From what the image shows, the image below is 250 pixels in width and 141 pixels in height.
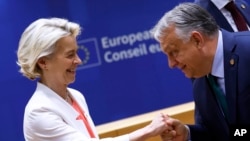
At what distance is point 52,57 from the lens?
218 cm

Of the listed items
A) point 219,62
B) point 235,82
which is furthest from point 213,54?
point 235,82

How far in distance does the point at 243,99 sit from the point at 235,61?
0.51 feet

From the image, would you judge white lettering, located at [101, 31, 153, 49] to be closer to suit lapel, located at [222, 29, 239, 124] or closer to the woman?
the woman

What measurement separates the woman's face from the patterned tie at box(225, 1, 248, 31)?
0.90m

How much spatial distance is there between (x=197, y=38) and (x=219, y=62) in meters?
0.14

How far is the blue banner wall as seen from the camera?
13.5ft

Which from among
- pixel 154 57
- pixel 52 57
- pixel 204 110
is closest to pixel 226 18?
pixel 204 110

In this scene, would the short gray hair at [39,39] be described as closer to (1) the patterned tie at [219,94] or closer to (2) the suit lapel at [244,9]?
(1) the patterned tie at [219,94]

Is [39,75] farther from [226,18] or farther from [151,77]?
[151,77]

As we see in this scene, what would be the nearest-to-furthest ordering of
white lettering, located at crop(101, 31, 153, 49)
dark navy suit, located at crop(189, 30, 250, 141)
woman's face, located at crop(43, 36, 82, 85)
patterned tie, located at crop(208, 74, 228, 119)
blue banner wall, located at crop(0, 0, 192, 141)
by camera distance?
dark navy suit, located at crop(189, 30, 250, 141)
patterned tie, located at crop(208, 74, 228, 119)
woman's face, located at crop(43, 36, 82, 85)
blue banner wall, located at crop(0, 0, 192, 141)
white lettering, located at crop(101, 31, 153, 49)

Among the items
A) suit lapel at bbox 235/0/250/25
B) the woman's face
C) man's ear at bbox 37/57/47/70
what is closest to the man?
the woman's face

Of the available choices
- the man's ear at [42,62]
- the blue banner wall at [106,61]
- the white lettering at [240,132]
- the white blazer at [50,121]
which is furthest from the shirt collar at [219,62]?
the blue banner wall at [106,61]

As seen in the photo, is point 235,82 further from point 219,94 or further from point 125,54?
point 125,54

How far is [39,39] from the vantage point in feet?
6.93
